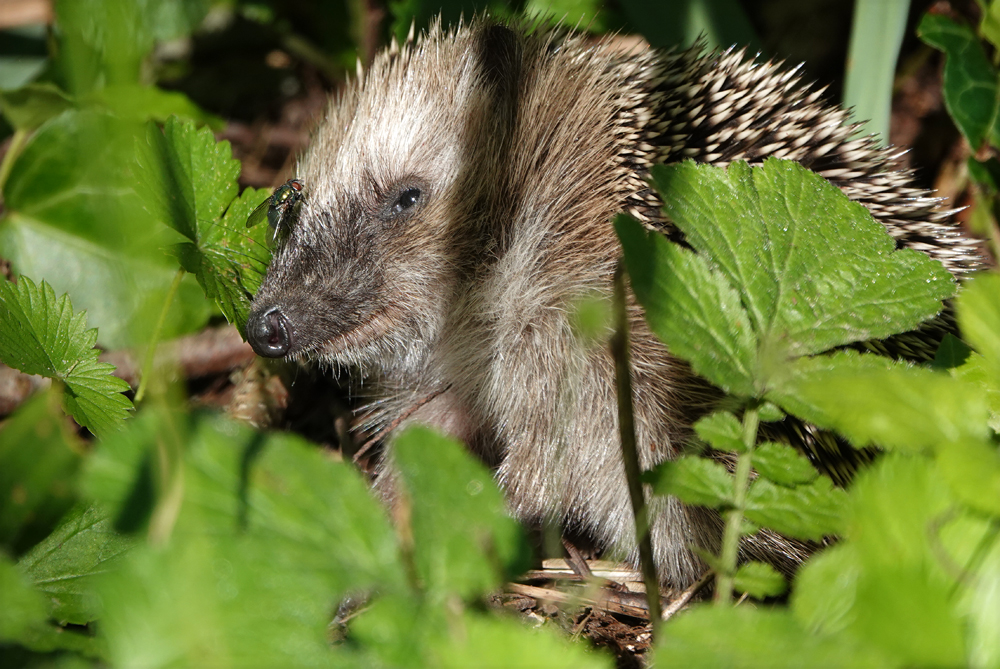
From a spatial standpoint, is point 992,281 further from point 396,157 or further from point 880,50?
point 880,50

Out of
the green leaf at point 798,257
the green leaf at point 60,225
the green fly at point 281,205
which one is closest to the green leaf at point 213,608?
the green leaf at point 798,257

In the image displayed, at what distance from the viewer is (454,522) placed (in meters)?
0.99

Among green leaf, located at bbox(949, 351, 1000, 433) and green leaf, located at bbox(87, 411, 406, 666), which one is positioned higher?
green leaf, located at bbox(949, 351, 1000, 433)

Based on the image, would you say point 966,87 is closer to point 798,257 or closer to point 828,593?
point 798,257

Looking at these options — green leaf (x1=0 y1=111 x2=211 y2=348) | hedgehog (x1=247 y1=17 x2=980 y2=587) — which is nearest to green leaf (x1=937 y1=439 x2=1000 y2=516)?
hedgehog (x1=247 y1=17 x2=980 y2=587)

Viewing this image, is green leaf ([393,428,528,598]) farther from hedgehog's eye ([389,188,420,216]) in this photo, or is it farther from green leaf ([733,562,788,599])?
hedgehog's eye ([389,188,420,216])

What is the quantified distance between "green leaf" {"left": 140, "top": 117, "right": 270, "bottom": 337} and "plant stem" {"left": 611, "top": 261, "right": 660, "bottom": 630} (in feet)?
3.33

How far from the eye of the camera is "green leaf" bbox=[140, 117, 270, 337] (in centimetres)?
180

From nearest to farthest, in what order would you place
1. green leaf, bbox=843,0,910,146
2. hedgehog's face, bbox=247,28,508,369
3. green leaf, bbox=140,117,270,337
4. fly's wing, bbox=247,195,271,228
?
green leaf, bbox=140,117,270,337 < fly's wing, bbox=247,195,271,228 < hedgehog's face, bbox=247,28,508,369 < green leaf, bbox=843,0,910,146

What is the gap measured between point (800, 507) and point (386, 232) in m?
1.35

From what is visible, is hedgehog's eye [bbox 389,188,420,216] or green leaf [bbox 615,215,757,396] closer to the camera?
green leaf [bbox 615,215,757,396]

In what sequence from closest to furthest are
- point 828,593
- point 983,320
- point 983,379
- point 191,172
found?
point 828,593, point 983,320, point 983,379, point 191,172

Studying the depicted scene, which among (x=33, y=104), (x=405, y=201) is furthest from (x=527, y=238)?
(x=33, y=104)

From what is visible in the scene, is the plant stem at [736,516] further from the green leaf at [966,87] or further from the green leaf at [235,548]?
the green leaf at [966,87]
